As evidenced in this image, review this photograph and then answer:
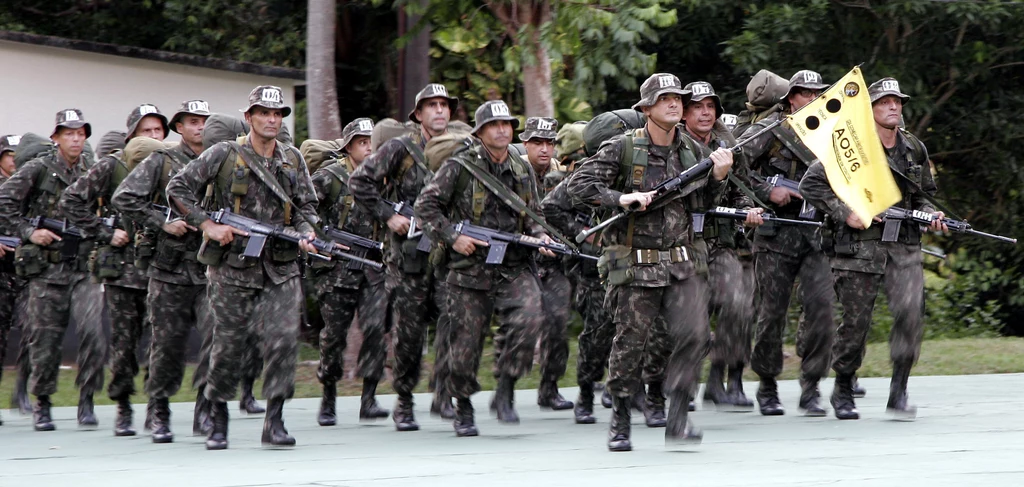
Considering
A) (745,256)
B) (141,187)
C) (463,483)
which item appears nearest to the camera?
(463,483)

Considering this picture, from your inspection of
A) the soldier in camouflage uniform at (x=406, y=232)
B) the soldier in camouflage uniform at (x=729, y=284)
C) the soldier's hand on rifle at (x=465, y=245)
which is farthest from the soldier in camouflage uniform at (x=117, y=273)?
the soldier in camouflage uniform at (x=729, y=284)

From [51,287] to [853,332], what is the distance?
5587 millimetres

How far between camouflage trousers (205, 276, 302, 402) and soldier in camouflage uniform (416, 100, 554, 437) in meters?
1.12

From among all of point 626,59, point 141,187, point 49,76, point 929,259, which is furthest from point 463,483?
point 929,259

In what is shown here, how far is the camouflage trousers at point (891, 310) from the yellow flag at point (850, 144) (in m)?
0.86

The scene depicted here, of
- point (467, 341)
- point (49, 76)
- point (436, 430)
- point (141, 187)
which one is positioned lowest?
point (436, 430)

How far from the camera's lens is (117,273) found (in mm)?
10031

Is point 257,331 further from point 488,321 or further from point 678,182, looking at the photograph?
point 678,182

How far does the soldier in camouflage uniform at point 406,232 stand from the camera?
10.0 metres

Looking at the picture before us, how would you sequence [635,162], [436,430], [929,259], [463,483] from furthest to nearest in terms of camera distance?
1. [929,259]
2. [436,430]
3. [635,162]
4. [463,483]

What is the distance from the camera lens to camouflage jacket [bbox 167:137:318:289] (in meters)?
8.77

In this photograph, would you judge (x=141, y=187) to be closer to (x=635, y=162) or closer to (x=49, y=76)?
(x=635, y=162)

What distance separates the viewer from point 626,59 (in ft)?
47.7

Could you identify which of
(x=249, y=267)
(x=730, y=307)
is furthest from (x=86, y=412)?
(x=730, y=307)
